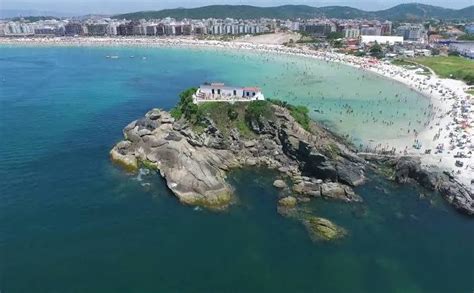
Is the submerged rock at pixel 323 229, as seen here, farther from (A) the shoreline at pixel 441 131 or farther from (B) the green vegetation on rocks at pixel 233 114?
(A) the shoreline at pixel 441 131

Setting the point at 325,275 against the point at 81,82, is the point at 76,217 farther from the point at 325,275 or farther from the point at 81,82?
the point at 81,82

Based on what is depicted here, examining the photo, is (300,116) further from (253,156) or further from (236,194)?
(236,194)

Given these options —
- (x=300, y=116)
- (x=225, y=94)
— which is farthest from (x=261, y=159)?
(x=225, y=94)

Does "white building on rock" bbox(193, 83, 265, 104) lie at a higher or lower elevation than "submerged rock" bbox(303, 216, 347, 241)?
higher

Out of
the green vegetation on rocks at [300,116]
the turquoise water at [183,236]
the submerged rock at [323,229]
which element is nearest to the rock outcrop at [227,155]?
the green vegetation on rocks at [300,116]

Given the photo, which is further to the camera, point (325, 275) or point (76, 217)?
point (76, 217)

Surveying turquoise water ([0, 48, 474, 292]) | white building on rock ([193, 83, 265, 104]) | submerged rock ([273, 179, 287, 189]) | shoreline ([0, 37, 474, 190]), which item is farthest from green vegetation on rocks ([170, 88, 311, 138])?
shoreline ([0, 37, 474, 190])

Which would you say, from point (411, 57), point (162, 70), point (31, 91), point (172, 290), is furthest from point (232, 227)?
point (411, 57)

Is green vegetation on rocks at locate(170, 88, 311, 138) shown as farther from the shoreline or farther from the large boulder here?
the shoreline
